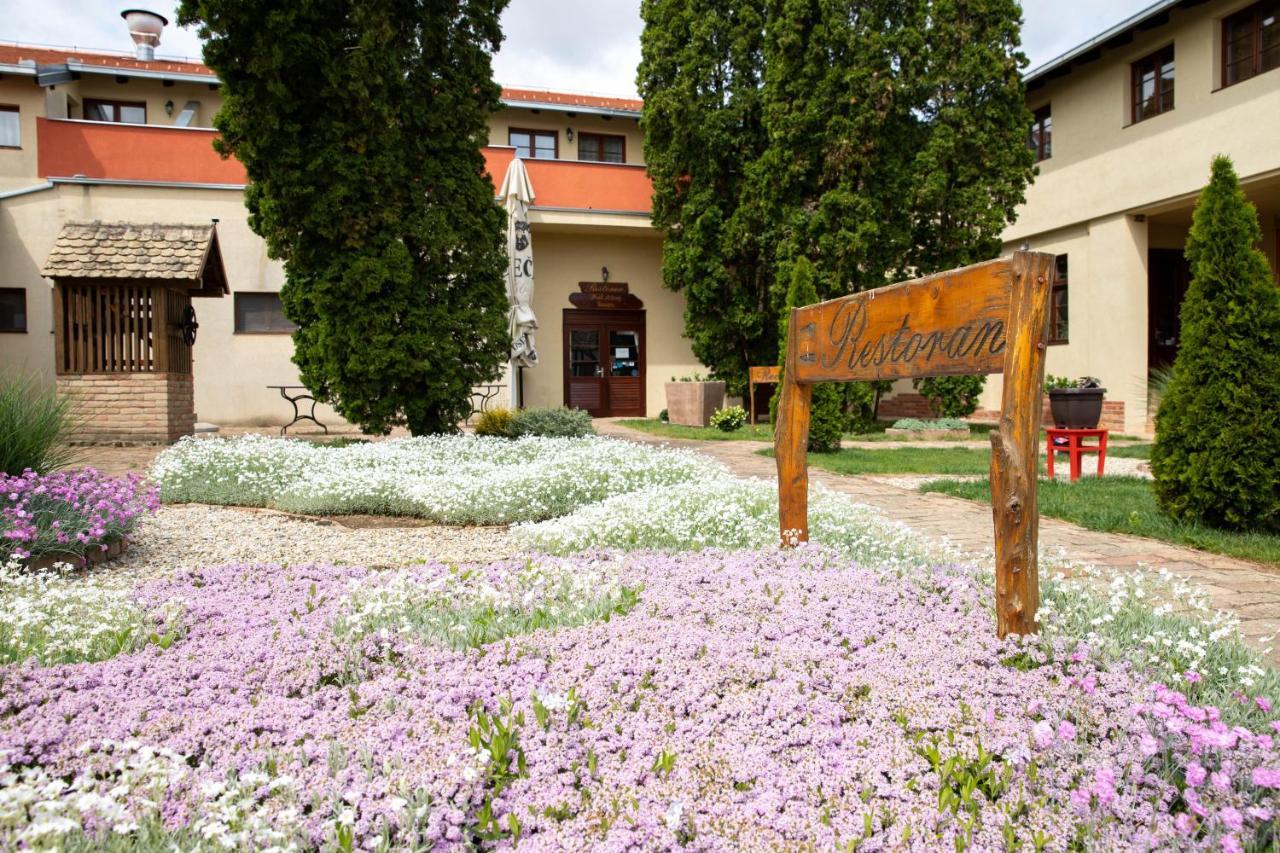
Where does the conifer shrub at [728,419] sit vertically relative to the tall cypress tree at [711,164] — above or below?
below

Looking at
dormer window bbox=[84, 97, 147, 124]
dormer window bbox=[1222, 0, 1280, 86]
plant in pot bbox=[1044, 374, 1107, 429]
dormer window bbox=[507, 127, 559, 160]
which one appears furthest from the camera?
dormer window bbox=[507, 127, 559, 160]

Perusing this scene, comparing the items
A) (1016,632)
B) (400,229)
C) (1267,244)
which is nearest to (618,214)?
(400,229)

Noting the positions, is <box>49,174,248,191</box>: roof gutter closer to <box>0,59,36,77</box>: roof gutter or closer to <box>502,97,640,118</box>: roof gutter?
<box>0,59,36,77</box>: roof gutter

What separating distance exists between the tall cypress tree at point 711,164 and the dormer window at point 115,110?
483 inches

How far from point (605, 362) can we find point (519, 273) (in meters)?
5.92

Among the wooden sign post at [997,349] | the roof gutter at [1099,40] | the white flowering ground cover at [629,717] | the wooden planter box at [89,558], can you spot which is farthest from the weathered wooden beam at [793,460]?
the roof gutter at [1099,40]

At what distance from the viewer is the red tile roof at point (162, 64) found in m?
19.2

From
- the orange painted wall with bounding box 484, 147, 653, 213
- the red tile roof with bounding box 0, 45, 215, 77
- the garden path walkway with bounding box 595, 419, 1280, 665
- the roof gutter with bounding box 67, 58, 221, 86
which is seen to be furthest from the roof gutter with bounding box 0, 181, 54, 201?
the garden path walkway with bounding box 595, 419, 1280, 665

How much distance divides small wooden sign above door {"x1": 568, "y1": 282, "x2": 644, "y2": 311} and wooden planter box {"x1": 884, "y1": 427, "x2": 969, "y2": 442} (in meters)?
7.21

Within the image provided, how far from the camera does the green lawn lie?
4852mm

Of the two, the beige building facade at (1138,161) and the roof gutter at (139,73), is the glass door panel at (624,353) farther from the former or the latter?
the roof gutter at (139,73)

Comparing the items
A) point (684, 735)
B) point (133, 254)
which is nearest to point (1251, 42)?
point (684, 735)

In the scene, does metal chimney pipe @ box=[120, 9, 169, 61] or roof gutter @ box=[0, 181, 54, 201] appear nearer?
roof gutter @ box=[0, 181, 54, 201]

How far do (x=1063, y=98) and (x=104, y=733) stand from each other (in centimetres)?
1829
